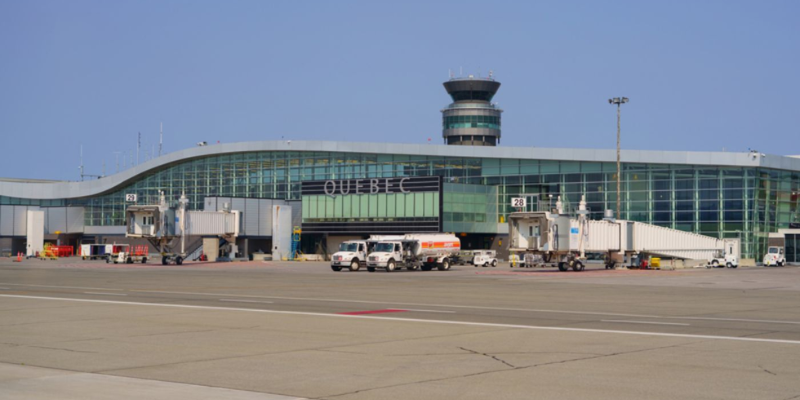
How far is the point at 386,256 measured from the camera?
66.9m

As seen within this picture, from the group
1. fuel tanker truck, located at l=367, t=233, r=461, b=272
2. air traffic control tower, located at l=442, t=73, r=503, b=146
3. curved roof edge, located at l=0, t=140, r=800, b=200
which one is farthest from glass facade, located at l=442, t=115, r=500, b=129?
fuel tanker truck, located at l=367, t=233, r=461, b=272

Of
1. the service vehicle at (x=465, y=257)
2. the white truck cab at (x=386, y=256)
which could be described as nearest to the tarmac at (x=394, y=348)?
the white truck cab at (x=386, y=256)

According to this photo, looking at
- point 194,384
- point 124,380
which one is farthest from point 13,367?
point 194,384

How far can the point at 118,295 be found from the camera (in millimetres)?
34219

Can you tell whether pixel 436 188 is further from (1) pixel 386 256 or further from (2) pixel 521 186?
(1) pixel 386 256

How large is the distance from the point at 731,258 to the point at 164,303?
227 feet

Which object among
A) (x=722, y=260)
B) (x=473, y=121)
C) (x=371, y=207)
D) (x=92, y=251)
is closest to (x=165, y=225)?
(x=371, y=207)

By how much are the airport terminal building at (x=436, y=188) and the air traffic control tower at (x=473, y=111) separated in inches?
1952

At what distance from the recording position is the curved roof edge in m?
93.6

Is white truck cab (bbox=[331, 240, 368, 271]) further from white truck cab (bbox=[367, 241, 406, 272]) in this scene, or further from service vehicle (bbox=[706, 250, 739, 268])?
service vehicle (bbox=[706, 250, 739, 268])

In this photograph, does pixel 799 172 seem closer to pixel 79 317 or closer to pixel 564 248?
pixel 564 248

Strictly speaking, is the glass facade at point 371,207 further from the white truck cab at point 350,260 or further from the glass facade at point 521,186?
the white truck cab at point 350,260

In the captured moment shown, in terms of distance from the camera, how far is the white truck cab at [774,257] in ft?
297

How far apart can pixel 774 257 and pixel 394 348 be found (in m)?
82.1
